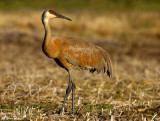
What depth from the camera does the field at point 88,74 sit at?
4.98 m

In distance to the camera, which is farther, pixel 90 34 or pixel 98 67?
pixel 90 34

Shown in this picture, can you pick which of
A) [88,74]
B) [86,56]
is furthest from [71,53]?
[88,74]

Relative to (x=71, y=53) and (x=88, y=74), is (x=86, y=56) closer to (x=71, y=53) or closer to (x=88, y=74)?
(x=71, y=53)

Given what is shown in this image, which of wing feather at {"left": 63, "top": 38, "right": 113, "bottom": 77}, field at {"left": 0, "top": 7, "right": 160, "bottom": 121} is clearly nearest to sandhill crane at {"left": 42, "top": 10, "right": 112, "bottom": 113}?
wing feather at {"left": 63, "top": 38, "right": 113, "bottom": 77}

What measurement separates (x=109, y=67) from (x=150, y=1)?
142 feet

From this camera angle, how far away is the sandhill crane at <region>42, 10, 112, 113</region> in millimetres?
5059

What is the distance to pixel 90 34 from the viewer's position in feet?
52.5

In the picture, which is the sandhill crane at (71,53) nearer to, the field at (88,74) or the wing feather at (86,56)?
the wing feather at (86,56)

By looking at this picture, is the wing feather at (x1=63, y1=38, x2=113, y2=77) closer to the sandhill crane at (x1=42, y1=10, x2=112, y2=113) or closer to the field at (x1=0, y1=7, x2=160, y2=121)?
the sandhill crane at (x1=42, y1=10, x2=112, y2=113)

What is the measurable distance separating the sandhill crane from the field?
1.87 ft

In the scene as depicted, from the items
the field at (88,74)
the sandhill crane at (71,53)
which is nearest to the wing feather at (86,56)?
the sandhill crane at (71,53)

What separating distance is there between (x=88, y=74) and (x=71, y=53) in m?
3.20

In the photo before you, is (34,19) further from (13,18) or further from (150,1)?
(150,1)

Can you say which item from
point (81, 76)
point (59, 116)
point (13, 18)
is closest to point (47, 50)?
point (59, 116)
